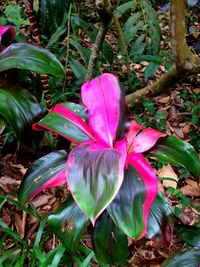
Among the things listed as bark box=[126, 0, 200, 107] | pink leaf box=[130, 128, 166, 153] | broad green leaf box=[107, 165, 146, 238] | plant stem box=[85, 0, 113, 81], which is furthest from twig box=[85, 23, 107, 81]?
broad green leaf box=[107, 165, 146, 238]

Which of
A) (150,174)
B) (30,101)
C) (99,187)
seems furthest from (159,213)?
(30,101)

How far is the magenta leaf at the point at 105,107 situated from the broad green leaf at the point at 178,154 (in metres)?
0.13

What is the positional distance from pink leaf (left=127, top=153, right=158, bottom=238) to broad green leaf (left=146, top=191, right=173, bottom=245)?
15 cm

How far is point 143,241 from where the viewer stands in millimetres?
1619

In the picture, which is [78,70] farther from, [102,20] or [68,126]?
[68,126]

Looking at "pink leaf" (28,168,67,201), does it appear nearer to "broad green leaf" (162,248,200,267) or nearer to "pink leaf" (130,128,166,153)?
"pink leaf" (130,128,166,153)

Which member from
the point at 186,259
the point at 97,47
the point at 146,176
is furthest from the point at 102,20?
the point at 186,259

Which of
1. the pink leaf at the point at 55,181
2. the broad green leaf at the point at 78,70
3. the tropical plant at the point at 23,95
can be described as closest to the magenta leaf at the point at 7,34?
the tropical plant at the point at 23,95

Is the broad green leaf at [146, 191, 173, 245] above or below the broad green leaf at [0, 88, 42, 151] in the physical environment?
below

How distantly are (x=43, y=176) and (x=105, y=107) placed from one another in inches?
9.5

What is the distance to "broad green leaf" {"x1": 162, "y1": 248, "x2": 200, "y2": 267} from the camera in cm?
121

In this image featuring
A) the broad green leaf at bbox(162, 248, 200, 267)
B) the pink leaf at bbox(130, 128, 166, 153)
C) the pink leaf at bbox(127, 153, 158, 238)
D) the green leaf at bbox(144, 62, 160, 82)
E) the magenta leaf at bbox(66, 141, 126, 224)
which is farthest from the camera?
the green leaf at bbox(144, 62, 160, 82)

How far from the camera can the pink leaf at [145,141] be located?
1.11 meters

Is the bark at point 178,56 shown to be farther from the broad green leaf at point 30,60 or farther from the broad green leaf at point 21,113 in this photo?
the broad green leaf at point 21,113
